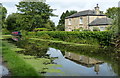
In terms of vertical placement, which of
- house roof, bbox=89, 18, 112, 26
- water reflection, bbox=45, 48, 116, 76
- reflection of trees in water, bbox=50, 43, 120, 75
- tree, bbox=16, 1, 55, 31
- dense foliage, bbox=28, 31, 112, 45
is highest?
tree, bbox=16, 1, 55, 31

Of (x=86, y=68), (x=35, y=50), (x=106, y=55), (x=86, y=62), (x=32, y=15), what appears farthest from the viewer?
(x=32, y=15)

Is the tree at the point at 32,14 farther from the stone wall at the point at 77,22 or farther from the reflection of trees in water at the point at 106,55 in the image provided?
the reflection of trees in water at the point at 106,55

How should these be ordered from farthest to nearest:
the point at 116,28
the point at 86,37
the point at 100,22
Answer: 1. the point at 100,22
2. the point at 86,37
3. the point at 116,28

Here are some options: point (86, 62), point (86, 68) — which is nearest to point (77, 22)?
point (86, 62)

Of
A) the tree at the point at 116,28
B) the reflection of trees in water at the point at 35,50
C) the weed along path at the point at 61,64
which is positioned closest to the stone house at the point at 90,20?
the tree at the point at 116,28

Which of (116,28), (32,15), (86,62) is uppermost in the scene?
(32,15)

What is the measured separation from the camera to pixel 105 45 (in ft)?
66.7

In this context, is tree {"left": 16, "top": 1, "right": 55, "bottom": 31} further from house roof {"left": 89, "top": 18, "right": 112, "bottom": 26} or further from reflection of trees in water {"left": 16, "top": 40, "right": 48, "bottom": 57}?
reflection of trees in water {"left": 16, "top": 40, "right": 48, "bottom": 57}

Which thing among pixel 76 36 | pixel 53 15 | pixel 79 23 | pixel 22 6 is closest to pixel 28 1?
pixel 22 6

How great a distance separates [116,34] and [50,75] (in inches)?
503

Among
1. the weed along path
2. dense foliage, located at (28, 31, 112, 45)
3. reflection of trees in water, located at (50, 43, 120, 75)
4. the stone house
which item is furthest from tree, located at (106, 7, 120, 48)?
the stone house

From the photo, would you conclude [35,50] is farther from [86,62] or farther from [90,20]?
[90,20]

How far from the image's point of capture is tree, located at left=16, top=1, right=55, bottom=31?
5106cm

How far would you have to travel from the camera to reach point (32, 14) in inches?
2045
